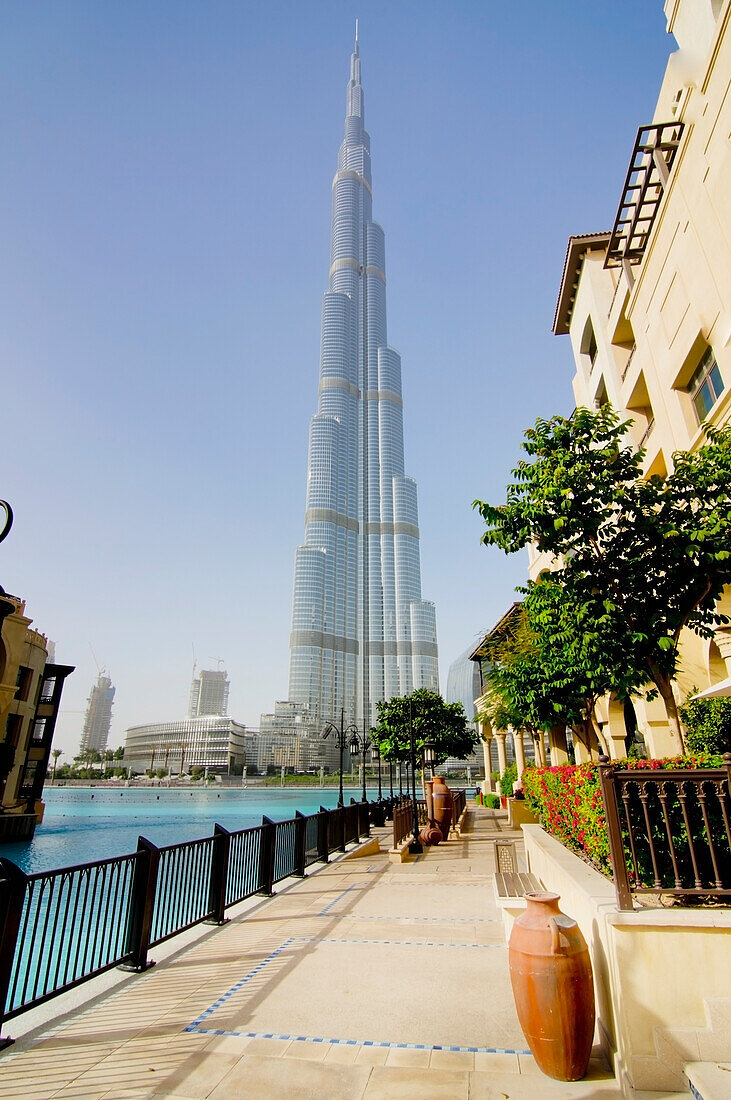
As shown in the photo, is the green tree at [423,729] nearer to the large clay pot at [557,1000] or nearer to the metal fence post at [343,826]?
the metal fence post at [343,826]

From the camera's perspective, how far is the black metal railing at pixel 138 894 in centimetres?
439

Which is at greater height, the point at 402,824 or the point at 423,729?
the point at 423,729

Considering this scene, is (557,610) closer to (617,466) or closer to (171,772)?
(617,466)

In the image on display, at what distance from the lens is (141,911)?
598 centimetres

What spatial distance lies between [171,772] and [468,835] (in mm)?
148393

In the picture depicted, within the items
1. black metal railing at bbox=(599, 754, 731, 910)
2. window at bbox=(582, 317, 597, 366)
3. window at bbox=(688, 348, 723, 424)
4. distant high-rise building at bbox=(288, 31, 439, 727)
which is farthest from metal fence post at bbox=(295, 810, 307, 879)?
distant high-rise building at bbox=(288, 31, 439, 727)

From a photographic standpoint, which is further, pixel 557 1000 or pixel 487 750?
pixel 487 750

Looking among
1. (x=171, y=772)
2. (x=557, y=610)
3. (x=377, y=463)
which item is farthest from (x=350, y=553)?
(x=557, y=610)

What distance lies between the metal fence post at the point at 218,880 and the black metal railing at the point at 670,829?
5598 mm

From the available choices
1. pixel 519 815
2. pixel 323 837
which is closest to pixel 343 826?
pixel 323 837

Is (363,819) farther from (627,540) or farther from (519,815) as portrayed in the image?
(627,540)

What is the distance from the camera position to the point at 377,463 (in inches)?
7239

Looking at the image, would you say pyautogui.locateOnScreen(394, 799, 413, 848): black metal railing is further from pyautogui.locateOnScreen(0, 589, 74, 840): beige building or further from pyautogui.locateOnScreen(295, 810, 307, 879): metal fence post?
pyautogui.locateOnScreen(0, 589, 74, 840): beige building

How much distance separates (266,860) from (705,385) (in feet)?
41.8
